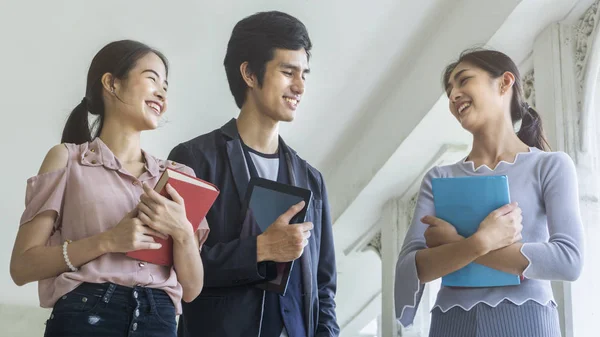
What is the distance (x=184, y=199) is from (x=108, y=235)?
0.22 m

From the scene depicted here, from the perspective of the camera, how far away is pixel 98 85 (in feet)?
8.14

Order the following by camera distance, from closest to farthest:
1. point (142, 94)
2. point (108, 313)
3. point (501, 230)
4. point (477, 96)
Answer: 1. point (108, 313)
2. point (501, 230)
3. point (142, 94)
4. point (477, 96)

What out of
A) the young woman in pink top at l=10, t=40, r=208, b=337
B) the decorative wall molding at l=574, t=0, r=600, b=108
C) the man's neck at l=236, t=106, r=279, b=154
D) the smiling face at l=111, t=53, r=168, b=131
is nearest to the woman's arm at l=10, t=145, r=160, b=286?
the young woman in pink top at l=10, t=40, r=208, b=337

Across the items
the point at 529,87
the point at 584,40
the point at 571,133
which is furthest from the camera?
the point at 529,87

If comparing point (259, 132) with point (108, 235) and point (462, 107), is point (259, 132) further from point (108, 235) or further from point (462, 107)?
point (108, 235)

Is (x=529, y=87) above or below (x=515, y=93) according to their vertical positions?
above

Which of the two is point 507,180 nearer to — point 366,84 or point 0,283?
point 366,84

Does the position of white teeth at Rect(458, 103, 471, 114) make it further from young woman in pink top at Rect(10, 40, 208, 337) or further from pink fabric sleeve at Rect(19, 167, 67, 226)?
pink fabric sleeve at Rect(19, 167, 67, 226)

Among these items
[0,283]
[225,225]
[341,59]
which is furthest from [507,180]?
[0,283]

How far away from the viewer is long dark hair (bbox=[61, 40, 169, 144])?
246 cm

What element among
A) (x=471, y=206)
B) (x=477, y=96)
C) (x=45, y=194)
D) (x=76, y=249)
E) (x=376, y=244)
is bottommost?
(x=76, y=249)

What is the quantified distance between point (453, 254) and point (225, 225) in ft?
2.32

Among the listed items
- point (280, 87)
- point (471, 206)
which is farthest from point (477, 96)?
point (280, 87)

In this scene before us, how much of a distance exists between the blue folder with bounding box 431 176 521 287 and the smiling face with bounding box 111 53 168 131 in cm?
82
